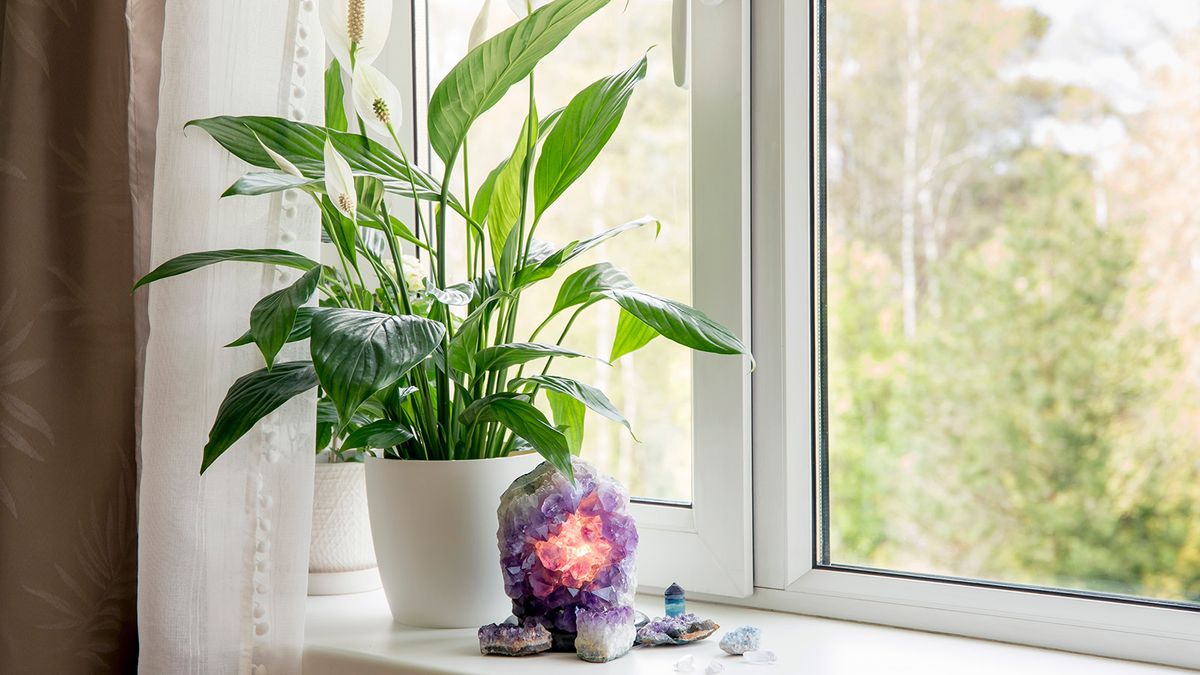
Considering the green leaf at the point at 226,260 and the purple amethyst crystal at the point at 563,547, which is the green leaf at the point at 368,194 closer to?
the green leaf at the point at 226,260

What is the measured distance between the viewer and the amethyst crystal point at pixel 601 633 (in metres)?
0.87

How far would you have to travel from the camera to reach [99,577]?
3.48 feet

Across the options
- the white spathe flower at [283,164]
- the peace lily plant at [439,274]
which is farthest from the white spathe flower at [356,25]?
the white spathe flower at [283,164]

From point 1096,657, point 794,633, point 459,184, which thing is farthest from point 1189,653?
point 459,184

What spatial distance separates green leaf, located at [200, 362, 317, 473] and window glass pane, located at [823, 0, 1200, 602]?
0.59m

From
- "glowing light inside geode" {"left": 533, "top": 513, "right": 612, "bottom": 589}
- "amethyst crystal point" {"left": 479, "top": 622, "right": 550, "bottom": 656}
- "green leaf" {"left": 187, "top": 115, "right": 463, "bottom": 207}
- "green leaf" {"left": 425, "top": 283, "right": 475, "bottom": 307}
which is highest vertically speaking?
"green leaf" {"left": 187, "top": 115, "right": 463, "bottom": 207}

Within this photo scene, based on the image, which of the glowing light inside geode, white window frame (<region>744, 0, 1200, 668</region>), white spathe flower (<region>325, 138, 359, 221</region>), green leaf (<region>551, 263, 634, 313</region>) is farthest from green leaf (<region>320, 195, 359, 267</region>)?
white window frame (<region>744, 0, 1200, 668</region>)

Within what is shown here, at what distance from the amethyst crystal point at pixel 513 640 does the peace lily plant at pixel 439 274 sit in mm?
168

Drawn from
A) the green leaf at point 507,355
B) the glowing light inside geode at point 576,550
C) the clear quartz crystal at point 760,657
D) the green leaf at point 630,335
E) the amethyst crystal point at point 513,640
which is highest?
the green leaf at point 630,335

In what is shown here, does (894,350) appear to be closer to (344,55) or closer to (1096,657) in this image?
(1096,657)

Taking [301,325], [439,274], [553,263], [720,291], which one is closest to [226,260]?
[301,325]

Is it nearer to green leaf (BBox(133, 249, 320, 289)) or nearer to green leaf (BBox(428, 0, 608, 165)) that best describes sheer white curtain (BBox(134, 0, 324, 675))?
green leaf (BBox(133, 249, 320, 289))

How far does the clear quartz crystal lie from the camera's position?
88cm

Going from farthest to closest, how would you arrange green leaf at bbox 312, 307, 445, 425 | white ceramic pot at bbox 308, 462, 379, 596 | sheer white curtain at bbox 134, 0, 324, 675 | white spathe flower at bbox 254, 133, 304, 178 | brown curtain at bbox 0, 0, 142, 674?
1. white ceramic pot at bbox 308, 462, 379, 596
2. brown curtain at bbox 0, 0, 142, 674
3. sheer white curtain at bbox 134, 0, 324, 675
4. white spathe flower at bbox 254, 133, 304, 178
5. green leaf at bbox 312, 307, 445, 425
